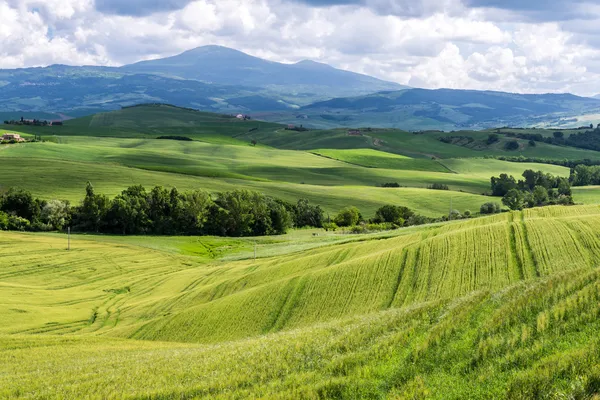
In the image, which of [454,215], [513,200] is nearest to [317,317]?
[454,215]

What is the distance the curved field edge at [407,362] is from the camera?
1714 centimetres

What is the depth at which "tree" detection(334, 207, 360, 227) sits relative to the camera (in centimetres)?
13188

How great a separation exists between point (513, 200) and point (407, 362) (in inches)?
5218

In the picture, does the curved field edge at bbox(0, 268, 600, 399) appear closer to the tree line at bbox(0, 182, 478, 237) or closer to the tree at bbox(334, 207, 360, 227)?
the tree line at bbox(0, 182, 478, 237)

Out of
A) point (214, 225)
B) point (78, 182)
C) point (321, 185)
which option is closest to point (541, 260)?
point (214, 225)

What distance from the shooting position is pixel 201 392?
67.2 feet

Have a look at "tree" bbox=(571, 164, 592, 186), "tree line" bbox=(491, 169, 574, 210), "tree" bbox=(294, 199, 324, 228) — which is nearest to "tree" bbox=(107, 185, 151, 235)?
"tree" bbox=(294, 199, 324, 228)

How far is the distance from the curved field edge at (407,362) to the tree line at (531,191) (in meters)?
113

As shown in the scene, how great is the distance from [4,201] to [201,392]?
106 metres

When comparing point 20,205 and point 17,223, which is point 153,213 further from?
point 20,205

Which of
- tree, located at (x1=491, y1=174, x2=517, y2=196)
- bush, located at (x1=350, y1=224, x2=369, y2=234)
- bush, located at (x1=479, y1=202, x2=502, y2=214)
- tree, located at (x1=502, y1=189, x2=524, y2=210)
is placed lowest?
bush, located at (x1=350, y1=224, x2=369, y2=234)

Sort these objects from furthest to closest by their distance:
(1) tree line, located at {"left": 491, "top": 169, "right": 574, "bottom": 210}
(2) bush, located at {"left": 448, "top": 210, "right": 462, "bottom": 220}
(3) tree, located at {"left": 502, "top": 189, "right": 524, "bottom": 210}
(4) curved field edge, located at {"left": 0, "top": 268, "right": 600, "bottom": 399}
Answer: (1) tree line, located at {"left": 491, "top": 169, "right": 574, "bottom": 210} < (3) tree, located at {"left": 502, "top": 189, "right": 524, "bottom": 210} < (2) bush, located at {"left": 448, "top": 210, "right": 462, "bottom": 220} < (4) curved field edge, located at {"left": 0, "top": 268, "right": 600, "bottom": 399}

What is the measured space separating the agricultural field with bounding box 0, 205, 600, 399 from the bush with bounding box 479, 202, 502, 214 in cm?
6979

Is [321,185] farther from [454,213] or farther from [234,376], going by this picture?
[234,376]
